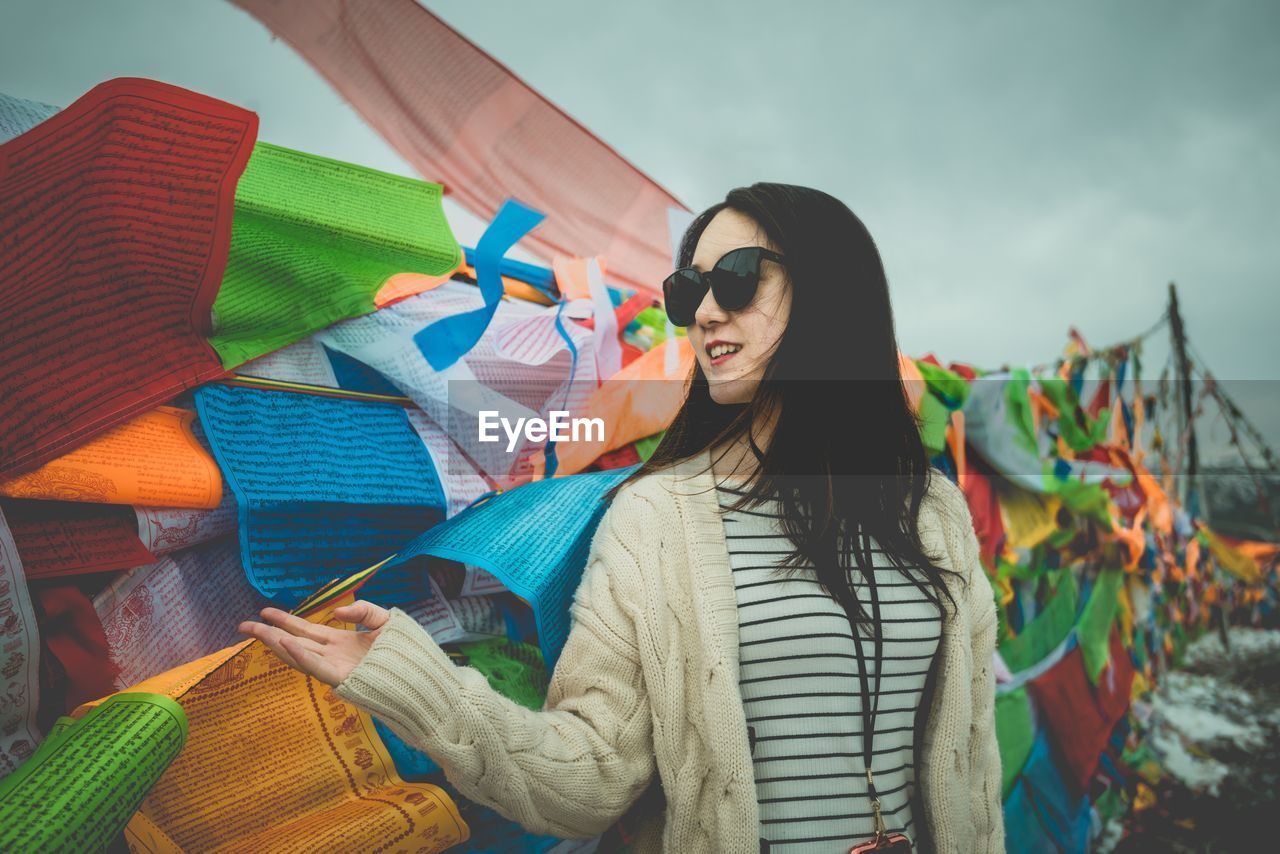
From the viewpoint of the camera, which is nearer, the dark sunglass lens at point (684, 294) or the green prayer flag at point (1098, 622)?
the dark sunglass lens at point (684, 294)

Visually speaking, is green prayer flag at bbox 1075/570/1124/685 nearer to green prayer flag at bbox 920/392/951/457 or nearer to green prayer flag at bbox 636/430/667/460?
green prayer flag at bbox 920/392/951/457

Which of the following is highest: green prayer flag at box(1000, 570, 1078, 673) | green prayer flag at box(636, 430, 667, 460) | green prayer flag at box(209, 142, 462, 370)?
green prayer flag at box(209, 142, 462, 370)

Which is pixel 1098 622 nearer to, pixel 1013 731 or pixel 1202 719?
pixel 1013 731

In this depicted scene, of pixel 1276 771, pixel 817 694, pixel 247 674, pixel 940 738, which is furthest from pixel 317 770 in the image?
pixel 1276 771

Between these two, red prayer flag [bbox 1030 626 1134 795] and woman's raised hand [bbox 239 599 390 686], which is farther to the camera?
red prayer flag [bbox 1030 626 1134 795]

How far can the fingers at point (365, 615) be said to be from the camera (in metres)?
0.83

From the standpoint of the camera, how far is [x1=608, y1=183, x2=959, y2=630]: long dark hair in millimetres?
1154

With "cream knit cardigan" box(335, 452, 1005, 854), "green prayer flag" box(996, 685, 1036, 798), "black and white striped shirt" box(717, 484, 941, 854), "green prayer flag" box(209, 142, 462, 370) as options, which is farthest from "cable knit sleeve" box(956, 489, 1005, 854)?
"green prayer flag" box(996, 685, 1036, 798)

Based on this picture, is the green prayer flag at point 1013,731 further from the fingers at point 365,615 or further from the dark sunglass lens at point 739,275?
the fingers at point 365,615

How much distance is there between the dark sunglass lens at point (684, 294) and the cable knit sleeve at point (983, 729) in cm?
66

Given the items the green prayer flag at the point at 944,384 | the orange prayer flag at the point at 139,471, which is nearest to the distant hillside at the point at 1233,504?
the green prayer flag at the point at 944,384

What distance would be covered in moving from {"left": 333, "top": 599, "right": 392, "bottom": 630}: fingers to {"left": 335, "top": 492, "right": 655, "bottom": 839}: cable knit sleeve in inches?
0.9

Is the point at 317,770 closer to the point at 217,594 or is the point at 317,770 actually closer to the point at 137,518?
the point at 217,594

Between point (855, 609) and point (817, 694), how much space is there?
0.15 m
